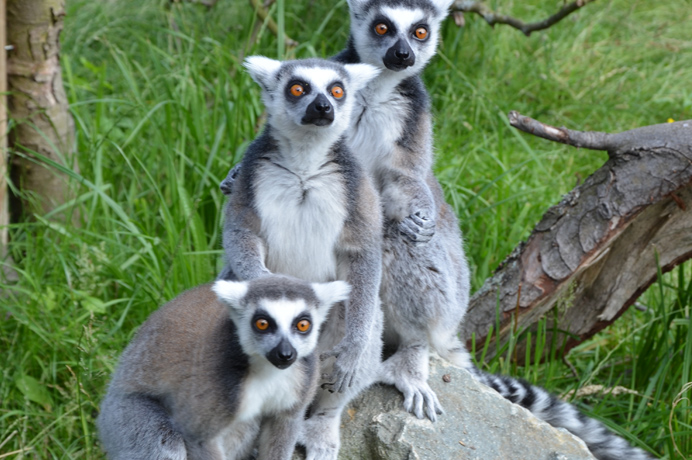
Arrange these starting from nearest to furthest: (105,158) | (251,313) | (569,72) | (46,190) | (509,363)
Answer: (251,313) → (509,363) → (46,190) → (105,158) → (569,72)

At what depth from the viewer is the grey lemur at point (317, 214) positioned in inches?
119

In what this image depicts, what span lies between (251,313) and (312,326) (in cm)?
24

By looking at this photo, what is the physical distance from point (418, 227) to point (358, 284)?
402 millimetres

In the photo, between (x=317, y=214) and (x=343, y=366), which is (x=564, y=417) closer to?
(x=343, y=366)

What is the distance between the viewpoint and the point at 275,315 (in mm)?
2607

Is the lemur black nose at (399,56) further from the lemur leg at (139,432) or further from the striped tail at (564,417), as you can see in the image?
the lemur leg at (139,432)

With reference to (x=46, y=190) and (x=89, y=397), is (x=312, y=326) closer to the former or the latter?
(x=89, y=397)

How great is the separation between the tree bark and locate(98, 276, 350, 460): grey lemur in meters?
2.24

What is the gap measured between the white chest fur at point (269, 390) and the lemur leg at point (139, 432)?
0.86ft

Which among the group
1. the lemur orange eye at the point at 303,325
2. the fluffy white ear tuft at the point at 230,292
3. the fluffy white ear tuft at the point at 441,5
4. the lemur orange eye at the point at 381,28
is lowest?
the lemur orange eye at the point at 303,325

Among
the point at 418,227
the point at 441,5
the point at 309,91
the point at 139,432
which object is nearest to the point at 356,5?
the point at 441,5

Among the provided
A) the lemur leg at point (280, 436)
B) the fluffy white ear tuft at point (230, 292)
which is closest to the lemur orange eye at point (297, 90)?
the fluffy white ear tuft at point (230, 292)

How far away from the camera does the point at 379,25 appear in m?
3.45

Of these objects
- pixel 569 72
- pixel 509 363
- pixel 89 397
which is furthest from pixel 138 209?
pixel 569 72
